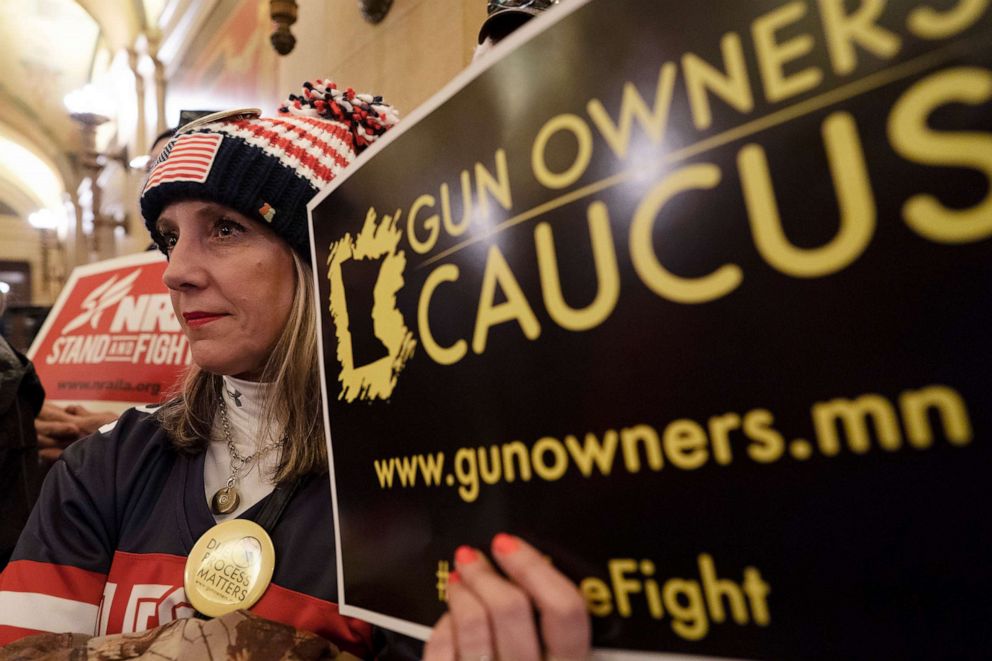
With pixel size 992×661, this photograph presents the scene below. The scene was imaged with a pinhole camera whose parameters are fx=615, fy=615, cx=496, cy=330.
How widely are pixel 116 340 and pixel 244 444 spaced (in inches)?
31.2

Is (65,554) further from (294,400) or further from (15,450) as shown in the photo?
(15,450)

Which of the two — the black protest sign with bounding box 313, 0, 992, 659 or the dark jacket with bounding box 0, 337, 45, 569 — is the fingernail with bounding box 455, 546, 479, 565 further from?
the dark jacket with bounding box 0, 337, 45, 569

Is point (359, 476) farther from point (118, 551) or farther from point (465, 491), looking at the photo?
point (118, 551)

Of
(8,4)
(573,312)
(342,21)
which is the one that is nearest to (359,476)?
(573,312)

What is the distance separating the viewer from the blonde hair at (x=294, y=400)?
82 cm

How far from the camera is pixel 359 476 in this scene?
0.54m

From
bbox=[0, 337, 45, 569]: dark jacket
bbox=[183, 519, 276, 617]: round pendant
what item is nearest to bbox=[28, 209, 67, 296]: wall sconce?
bbox=[0, 337, 45, 569]: dark jacket

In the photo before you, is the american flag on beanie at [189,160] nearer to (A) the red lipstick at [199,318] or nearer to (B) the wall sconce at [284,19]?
(A) the red lipstick at [199,318]

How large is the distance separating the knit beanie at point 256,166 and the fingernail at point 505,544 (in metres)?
0.56

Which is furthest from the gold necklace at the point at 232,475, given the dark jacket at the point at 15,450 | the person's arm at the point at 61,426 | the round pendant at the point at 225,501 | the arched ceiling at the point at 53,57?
the arched ceiling at the point at 53,57

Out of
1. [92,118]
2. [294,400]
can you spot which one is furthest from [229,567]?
[92,118]

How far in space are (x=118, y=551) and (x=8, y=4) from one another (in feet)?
24.7

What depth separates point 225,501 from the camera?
0.81 meters

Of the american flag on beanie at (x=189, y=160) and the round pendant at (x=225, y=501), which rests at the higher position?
the american flag on beanie at (x=189, y=160)
